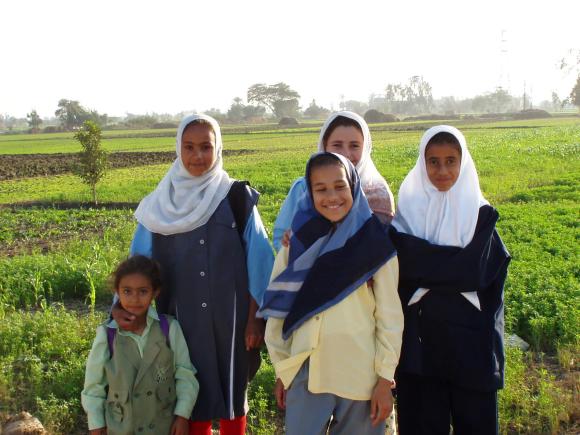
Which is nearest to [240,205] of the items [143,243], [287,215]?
[287,215]

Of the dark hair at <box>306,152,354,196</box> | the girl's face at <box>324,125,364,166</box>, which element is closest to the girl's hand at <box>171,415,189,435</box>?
the dark hair at <box>306,152,354,196</box>

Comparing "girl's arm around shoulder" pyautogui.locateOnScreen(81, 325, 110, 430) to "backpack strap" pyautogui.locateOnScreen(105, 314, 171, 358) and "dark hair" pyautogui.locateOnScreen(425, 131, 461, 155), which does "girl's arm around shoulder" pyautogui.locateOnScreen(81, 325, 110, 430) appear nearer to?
"backpack strap" pyautogui.locateOnScreen(105, 314, 171, 358)

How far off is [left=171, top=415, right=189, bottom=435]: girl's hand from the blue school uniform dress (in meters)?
0.11

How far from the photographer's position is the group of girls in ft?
7.86

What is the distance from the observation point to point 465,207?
2.56 meters

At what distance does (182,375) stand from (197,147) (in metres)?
1.06

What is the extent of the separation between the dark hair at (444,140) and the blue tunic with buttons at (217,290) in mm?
879

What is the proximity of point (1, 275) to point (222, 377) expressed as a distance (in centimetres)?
476

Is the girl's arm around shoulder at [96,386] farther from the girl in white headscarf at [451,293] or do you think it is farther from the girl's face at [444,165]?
the girl's face at [444,165]

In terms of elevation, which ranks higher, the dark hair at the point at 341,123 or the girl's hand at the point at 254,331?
the dark hair at the point at 341,123

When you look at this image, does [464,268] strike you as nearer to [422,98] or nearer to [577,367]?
[577,367]

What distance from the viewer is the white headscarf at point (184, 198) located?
2.73 m

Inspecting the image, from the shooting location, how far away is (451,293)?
8.38ft

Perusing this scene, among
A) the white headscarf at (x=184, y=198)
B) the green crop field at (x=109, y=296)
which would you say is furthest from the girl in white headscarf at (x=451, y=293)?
the green crop field at (x=109, y=296)
